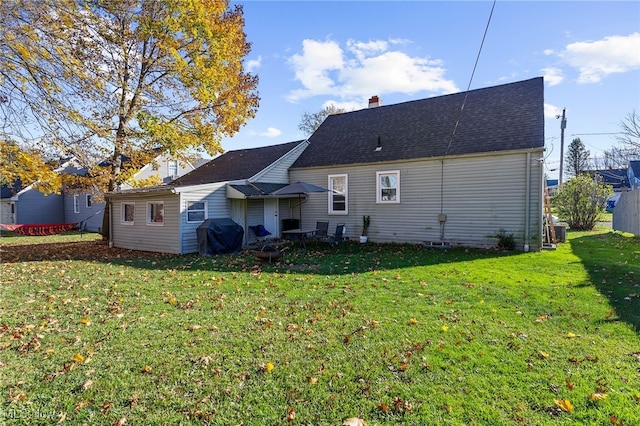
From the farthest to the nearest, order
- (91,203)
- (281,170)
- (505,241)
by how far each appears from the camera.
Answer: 1. (91,203)
2. (281,170)
3. (505,241)

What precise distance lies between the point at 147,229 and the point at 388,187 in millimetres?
9791

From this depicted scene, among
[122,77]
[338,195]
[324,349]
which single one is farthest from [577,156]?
[324,349]

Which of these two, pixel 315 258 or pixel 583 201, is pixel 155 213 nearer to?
pixel 315 258

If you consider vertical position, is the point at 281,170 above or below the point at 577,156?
below

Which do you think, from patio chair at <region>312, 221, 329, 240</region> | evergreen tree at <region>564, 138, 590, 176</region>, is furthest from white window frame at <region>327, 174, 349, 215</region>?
evergreen tree at <region>564, 138, 590, 176</region>

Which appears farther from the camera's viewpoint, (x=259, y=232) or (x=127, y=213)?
(x=127, y=213)

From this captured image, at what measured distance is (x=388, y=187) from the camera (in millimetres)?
14141

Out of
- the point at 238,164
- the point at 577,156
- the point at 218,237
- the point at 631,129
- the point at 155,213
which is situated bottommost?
the point at 218,237

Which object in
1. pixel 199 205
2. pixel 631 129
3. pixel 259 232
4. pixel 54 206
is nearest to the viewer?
pixel 199 205

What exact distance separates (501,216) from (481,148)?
246 centimetres

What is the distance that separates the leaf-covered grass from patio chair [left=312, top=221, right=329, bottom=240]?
19.8 ft

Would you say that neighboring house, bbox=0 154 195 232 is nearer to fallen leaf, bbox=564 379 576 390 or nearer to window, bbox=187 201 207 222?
window, bbox=187 201 207 222

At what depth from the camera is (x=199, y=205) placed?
1324cm

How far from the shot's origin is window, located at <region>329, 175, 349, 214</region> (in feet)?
49.7
